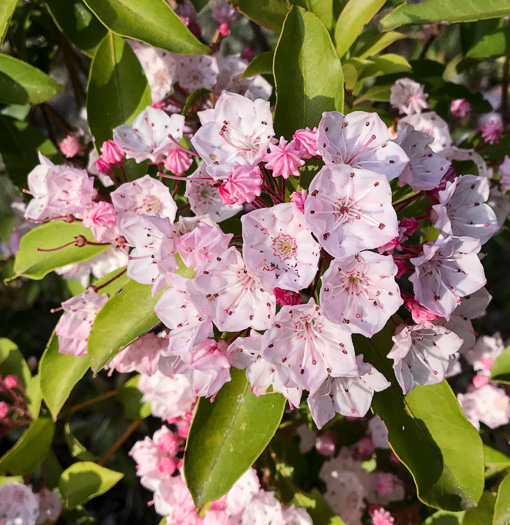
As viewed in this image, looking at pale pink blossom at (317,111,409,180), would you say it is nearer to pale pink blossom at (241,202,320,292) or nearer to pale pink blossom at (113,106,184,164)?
pale pink blossom at (241,202,320,292)

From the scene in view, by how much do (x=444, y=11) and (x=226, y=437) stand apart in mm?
1301

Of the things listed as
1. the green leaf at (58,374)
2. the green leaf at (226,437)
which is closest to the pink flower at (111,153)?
the green leaf at (58,374)

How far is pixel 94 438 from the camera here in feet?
9.79

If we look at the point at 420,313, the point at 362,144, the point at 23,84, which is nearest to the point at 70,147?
the point at 23,84

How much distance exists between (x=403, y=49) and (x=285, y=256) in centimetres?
378

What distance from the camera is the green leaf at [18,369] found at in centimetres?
204

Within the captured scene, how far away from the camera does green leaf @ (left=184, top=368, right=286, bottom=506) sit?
4.55ft

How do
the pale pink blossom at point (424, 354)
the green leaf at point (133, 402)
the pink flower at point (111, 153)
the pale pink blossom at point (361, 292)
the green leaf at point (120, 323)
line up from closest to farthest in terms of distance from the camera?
1. the pale pink blossom at point (361, 292)
2. the pale pink blossom at point (424, 354)
3. the green leaf at point (120, 323)
4. the pink flower at point (111, 153)
5. the green leaf at point (133, 402)

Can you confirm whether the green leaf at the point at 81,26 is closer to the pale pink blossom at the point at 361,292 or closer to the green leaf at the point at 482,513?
the pale pink blossom at the point at 361,292

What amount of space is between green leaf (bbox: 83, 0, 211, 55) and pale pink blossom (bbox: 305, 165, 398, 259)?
49 centimetres

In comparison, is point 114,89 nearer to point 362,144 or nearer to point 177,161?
point 177,161

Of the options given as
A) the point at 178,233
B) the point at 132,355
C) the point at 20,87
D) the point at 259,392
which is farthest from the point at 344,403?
the point at 20,87

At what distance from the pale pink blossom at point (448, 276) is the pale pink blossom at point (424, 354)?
3.5 inches

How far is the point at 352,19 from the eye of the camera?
164cm
